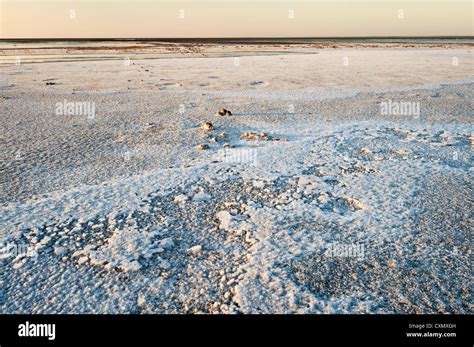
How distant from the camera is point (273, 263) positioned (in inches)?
78.0

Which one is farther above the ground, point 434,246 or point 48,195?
point 48,195

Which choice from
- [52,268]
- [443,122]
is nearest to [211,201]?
[52,268]

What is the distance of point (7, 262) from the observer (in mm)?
1972

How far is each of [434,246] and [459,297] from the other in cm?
45

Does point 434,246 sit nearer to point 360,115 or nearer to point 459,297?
point 459,297

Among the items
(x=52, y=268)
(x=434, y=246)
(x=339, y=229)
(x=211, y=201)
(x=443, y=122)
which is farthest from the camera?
(x=443, y=122)

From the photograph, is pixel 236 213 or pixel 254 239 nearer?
pixel 254 239

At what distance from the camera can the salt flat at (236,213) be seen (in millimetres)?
1767

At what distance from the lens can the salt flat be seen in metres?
1.77

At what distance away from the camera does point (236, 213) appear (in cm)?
253

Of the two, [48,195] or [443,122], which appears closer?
[48,195]

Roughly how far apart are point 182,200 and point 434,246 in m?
1.70
